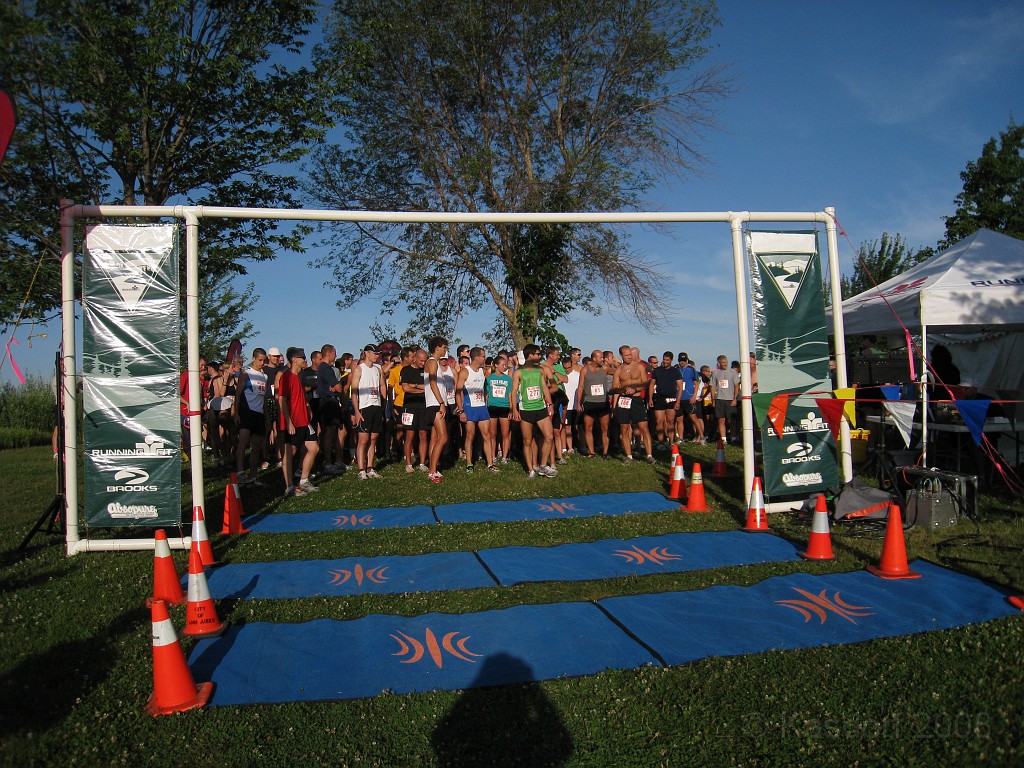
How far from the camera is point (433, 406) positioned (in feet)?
37.1

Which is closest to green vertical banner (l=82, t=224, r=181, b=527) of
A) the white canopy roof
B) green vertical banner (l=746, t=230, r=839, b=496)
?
green vertical banner (l=746, t=230, r=839, b=496)

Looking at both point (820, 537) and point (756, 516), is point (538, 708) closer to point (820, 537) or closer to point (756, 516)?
point (820, 537)

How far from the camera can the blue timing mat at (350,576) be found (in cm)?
586

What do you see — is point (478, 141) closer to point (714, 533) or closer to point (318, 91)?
point (318, 91)

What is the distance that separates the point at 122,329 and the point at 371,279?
14130mm

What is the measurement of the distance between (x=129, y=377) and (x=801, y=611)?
687cm

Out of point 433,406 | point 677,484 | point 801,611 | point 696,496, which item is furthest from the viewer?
point 433,406

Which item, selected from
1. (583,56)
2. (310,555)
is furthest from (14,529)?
(583,56)

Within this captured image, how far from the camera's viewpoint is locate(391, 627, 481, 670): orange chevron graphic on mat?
14.3ft

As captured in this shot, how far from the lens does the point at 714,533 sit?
755 centimetres

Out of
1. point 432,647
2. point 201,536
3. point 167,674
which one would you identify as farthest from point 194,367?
point 432,647

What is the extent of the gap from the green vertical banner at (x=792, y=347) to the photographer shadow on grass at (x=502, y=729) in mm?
5298

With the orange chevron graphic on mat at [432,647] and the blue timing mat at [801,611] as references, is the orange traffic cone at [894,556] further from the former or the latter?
the orange chevron graphic on mat at [432,647]

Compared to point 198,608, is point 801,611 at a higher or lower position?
lower
